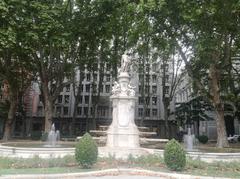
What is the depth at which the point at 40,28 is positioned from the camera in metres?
28.2

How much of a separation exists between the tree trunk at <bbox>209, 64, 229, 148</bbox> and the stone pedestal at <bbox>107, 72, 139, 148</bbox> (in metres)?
8.25

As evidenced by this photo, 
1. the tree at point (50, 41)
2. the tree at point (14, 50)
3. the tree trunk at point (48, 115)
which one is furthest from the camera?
the tree trunk at point (48, 115)

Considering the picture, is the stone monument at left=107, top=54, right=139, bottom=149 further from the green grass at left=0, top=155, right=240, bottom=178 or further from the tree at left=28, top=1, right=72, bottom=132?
the tree at left=28, top=1, right=72, bottom=132

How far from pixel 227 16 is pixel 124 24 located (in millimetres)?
8838

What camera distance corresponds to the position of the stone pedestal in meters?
22.3

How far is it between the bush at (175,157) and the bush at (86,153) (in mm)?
2764

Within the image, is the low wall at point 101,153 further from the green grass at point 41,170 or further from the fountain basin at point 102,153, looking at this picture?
the green grass at point 41,170

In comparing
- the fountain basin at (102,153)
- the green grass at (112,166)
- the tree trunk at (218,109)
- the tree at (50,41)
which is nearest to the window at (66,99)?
the tree at (50,41)

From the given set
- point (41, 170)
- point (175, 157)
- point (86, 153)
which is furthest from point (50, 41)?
point (175, 157)

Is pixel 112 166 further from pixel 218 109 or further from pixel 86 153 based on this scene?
pixel 218 109

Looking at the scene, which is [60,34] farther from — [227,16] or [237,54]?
[237,54]

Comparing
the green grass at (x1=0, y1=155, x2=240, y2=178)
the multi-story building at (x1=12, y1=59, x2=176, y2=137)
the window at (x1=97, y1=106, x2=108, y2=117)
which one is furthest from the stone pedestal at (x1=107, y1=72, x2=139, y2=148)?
the window at (x1=97, y1=106, x2=108, y2=117)

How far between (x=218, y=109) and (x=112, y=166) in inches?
615

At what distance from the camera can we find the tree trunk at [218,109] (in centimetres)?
2836
